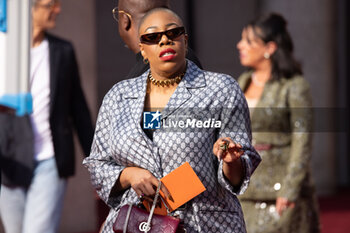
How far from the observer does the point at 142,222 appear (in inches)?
97.7

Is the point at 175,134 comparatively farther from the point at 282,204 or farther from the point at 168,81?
the point at 282,204

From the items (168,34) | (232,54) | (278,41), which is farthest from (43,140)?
(168,34)

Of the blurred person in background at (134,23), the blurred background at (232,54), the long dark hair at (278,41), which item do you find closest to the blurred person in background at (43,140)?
the blurred background at (232,54)

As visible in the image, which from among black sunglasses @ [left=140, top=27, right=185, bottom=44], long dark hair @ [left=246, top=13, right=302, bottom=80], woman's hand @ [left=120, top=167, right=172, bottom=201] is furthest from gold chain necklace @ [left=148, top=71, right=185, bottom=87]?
long dark hair @ [left=246, top=13, right=302, bottom=80]

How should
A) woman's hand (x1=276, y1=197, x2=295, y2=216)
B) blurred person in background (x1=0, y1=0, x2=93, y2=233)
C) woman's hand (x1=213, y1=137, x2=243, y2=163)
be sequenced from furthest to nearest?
woman's hand (x1=276, y1=197, x2=295, y2=216) < blurred person in background (x1=0, y1=0, x2=93, y2=233) < woman's hand (x1=213, y1=137, x2=243, y2=163)

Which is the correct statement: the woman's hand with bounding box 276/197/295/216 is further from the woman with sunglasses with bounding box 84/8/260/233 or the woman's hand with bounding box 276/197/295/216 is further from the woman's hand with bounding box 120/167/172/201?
the woman's hand with bounding box 120/167/172/201

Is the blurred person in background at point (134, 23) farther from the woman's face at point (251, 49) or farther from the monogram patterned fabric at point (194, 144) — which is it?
the woman's face at point (251, 49)

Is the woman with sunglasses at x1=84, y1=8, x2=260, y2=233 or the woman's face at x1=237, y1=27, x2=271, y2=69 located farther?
the woman's face at x1=237, y1=27, x2=271, y2=69

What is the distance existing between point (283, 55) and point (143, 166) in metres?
2.58

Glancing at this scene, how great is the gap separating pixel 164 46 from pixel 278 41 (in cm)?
255

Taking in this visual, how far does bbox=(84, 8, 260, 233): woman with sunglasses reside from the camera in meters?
2.53

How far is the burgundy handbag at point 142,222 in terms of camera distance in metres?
2.45

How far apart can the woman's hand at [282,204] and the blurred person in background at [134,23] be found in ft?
6.54

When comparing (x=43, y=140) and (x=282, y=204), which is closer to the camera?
(x=43, y=140)
